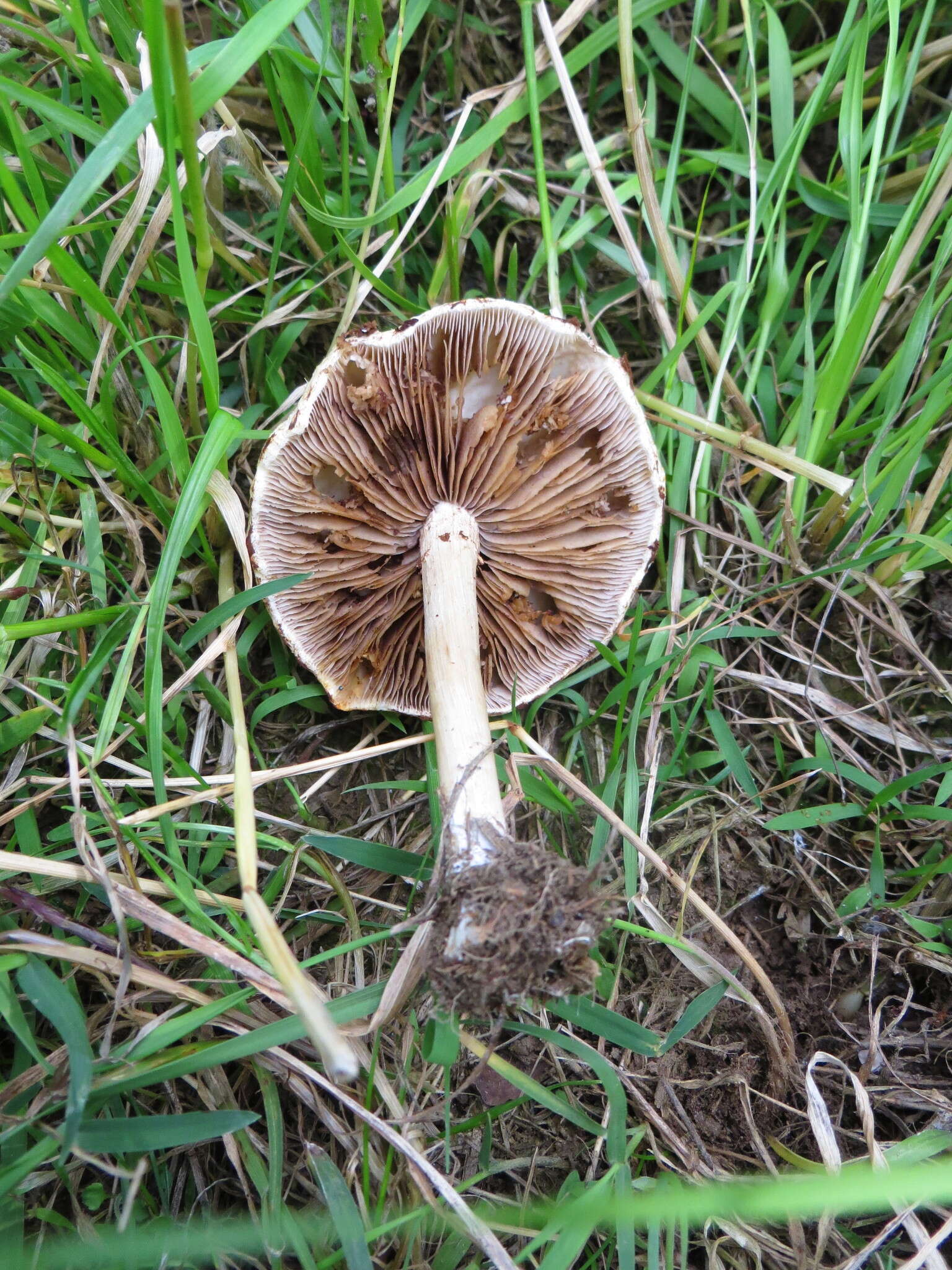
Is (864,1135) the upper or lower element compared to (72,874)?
lower

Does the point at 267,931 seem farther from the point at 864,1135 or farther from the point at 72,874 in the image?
the point at 864,1135

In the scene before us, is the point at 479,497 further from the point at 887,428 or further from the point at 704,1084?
the point at 704,1084

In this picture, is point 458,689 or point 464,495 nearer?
point 458,689

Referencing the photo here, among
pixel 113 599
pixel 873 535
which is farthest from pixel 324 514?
pixel 873 535

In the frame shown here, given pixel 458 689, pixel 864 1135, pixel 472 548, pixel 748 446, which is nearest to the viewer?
pixel 864 1135

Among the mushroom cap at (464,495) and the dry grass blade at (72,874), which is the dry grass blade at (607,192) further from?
the dry grass blade at (72,874)

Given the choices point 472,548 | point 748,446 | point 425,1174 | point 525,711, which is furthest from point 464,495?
point 425,1174
